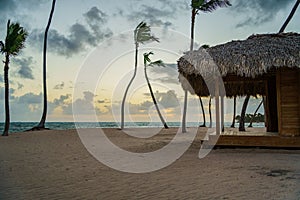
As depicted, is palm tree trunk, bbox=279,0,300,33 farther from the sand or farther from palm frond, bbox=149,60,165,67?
the sand

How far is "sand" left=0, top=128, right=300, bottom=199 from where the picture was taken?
3.73 meters

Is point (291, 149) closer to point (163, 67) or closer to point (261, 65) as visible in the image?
point (261, 65)

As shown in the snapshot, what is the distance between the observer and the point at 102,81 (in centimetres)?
990

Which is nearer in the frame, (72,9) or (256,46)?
(256,46)

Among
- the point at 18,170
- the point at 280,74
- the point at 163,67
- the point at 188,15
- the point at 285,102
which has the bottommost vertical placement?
the point at 18,170

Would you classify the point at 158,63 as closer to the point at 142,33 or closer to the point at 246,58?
the point at 142,33

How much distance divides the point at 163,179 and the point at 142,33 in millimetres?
15605

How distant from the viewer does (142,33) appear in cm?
1936

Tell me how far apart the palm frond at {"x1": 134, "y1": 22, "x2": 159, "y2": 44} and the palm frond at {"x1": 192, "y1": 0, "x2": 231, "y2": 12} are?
4.33 m

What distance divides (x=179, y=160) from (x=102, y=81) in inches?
173

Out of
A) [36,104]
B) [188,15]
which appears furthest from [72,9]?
[36,104]

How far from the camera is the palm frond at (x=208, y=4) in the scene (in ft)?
51.3

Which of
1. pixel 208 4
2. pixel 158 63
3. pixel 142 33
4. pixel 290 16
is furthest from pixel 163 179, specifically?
pixel 142 33

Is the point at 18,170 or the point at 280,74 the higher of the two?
the point at 280,74
